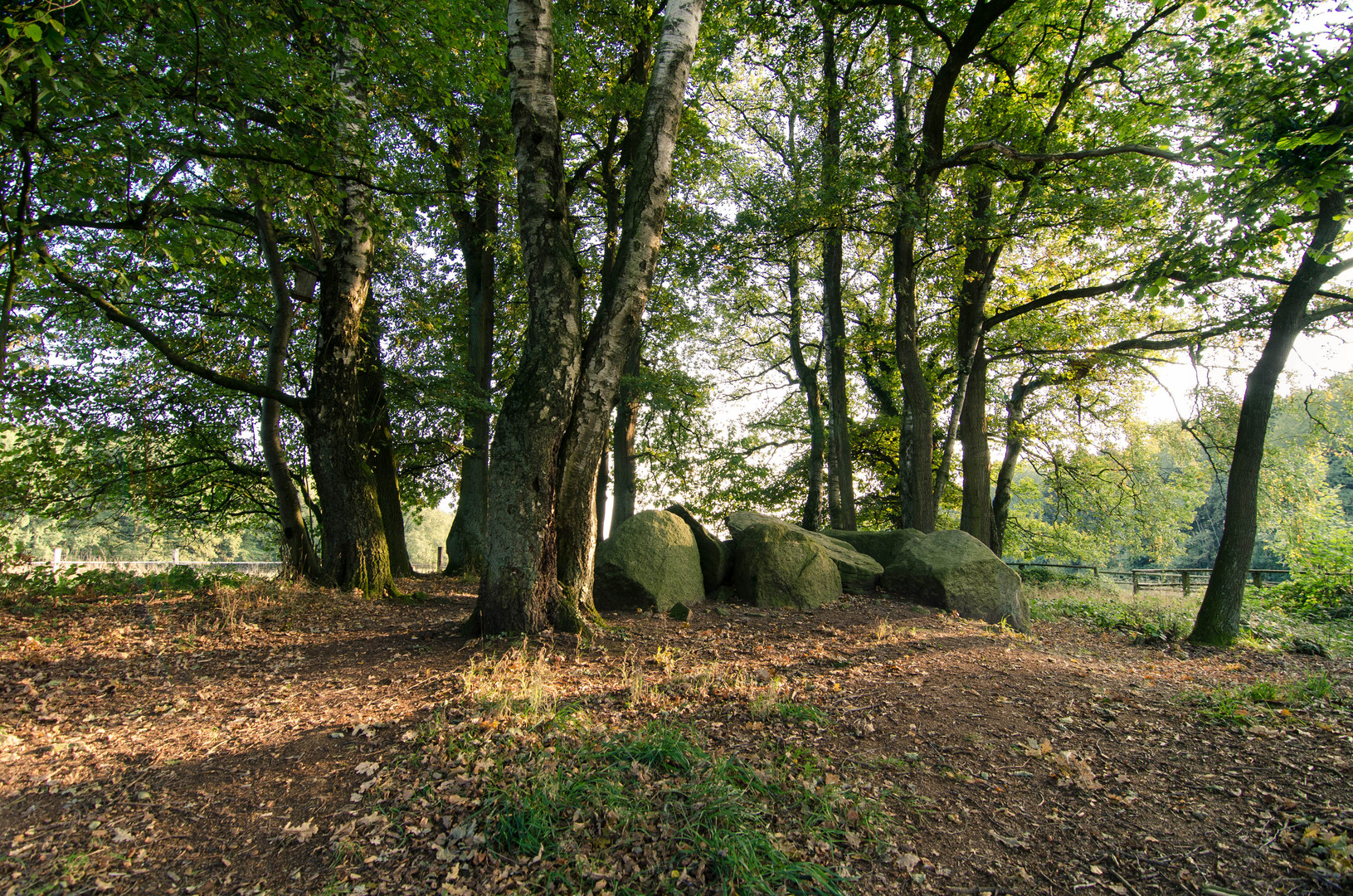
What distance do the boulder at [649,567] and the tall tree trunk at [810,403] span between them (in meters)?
7.98

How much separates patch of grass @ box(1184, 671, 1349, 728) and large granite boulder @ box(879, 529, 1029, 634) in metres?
3.42

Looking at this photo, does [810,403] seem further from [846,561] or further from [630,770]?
[630,770]

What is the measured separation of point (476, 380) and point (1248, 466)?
39.9ft

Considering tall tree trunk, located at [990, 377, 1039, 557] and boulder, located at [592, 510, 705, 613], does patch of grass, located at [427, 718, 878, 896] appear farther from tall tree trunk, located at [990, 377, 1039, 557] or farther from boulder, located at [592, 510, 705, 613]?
tall tree trunk, located at [990, 377, 1039, 557]

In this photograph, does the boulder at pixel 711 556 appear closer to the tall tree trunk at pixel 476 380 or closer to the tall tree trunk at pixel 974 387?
the tall tree trunk at pixel 476 380

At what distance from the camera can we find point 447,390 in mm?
11031

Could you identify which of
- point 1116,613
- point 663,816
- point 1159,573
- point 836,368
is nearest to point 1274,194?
point 663,816

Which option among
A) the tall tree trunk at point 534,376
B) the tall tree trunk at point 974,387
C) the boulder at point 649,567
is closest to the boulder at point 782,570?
the boulder at point 649,567

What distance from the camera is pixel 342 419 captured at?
8.49m

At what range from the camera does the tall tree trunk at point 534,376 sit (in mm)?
5621

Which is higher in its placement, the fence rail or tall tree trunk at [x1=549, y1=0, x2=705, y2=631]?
tall tree trunk at [x1=549, y1=0, x2=705, y2=631]

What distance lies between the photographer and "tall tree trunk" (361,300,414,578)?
9.61 meters

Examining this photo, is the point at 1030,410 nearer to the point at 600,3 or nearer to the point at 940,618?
the point at 940,618

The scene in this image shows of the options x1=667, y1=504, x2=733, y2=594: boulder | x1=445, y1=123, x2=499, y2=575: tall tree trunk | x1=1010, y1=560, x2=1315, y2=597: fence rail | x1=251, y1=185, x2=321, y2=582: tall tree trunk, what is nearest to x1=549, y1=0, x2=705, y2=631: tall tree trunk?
x1=667, y1=504, x2=733, y2=594: boulder
